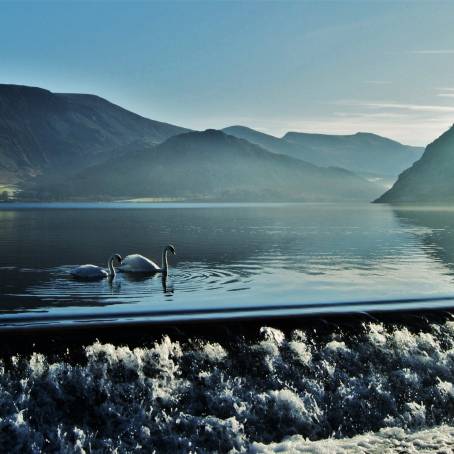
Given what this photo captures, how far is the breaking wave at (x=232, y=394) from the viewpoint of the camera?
14547 mm

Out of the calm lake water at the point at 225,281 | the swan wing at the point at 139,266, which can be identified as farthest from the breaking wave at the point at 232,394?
the swan wing at the point at 139,266

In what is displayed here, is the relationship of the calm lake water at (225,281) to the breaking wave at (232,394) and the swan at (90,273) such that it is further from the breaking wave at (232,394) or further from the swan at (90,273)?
the breaking wave at (232,394)

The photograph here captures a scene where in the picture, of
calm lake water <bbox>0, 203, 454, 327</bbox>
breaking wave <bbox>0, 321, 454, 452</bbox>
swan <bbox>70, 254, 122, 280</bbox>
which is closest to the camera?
breaking wave <bbox>0, 321, 454, 452</bbox>

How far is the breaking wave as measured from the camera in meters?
14.5

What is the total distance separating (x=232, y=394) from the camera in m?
15.7

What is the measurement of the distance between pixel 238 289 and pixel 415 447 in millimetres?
14168

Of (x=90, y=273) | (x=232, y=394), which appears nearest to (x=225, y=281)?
(x=90, y=273)

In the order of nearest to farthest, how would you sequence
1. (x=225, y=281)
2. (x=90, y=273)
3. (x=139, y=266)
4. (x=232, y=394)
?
(x=232, y=394) < (x=225, y=281) < (x=90, y=273) < (x=139, y=266)

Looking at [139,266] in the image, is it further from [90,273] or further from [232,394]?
[232,394]

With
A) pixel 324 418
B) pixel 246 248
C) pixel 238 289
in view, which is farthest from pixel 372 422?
pixel 246 248

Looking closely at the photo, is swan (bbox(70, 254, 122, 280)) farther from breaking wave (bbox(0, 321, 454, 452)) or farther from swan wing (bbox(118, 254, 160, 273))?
breaking wave (bbox(0, 321, 454, 452))

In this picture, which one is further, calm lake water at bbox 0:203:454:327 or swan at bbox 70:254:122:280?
swan at bbox 70:254:122:280

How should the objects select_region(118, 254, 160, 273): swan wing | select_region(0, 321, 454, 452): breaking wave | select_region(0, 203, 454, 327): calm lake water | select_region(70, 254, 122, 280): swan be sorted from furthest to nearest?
select_region(118, 254, 160, 273): swan wing → select_region(70, 254, 122, 280): swan → select_region(0, 203, 454, 327): calm lake water → select_region(0, 321, 454, 452): breaking wave

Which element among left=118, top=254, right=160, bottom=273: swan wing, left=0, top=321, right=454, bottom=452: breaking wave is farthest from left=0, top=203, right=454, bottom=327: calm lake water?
left=0, top=321, right=454, bottom=452: breaking wave
